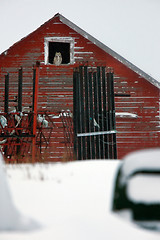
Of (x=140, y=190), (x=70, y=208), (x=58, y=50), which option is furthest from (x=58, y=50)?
(x=140, y=190)

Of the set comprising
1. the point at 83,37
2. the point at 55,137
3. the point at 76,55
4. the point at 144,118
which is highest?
the point at 83,37

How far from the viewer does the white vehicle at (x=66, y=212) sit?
0.85 m

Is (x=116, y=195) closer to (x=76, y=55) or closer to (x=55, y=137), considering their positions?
(x=55, y=137)

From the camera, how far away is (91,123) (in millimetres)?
6770

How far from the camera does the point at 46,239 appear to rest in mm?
842

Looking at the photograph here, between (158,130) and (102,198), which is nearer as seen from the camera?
(102,198)

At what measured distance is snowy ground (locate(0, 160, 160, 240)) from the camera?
2.80 ft

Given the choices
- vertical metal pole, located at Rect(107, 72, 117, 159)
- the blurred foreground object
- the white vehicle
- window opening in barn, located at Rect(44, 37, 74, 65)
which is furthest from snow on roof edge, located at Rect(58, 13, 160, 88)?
the blurred foreground object

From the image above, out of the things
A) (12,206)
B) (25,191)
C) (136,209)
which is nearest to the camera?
(136,209)

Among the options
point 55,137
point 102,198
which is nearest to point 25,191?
point 102,198

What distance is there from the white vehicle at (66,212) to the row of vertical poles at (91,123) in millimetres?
5300

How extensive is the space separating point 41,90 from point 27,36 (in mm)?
2376

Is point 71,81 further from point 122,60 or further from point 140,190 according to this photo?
point 140,190

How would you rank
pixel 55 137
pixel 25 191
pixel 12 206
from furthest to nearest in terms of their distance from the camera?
pixel 55 137 → pixel 25 191 → pixel 12 206
